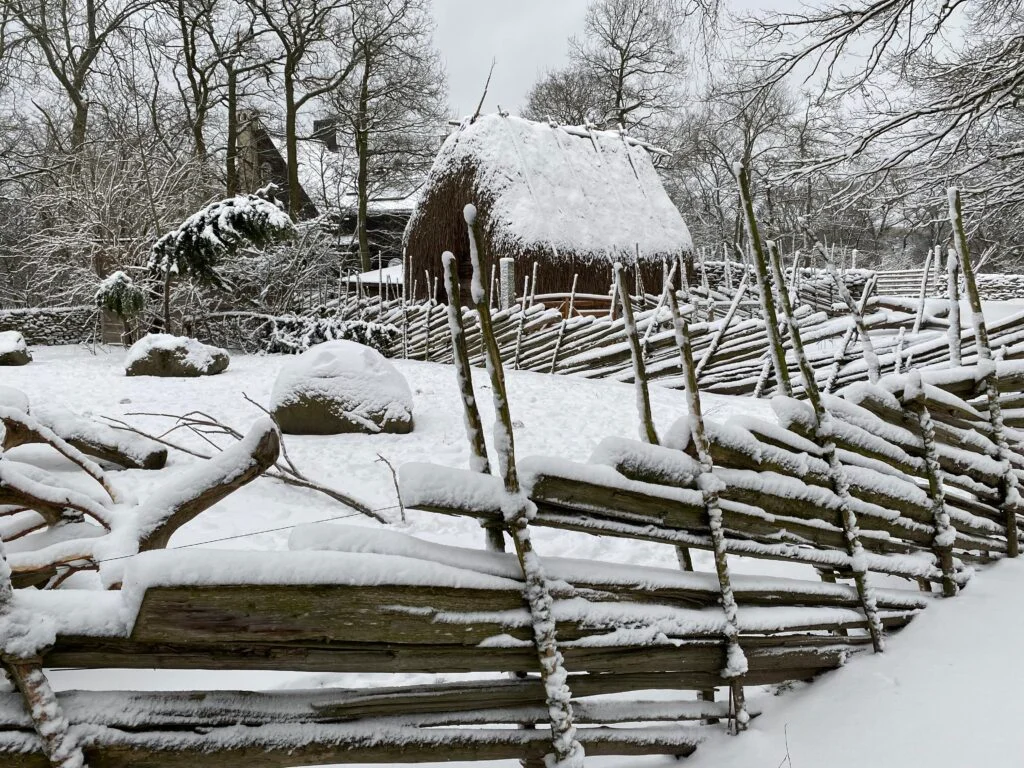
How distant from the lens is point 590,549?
319 centimetres

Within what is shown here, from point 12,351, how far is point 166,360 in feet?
10.1

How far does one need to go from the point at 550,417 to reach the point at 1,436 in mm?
3635

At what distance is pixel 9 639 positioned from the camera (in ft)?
2.94

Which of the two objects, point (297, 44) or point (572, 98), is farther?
point (572, 98)

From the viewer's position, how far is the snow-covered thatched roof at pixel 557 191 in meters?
10.7

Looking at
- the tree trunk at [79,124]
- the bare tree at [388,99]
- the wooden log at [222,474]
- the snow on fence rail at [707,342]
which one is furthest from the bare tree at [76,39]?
the wooden log at [222,474]

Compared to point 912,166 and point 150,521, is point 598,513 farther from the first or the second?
point 912,166

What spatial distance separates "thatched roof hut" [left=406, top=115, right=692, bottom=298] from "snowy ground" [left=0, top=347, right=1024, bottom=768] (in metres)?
4.02

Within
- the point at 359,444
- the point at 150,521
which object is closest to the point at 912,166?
the point at 359,444

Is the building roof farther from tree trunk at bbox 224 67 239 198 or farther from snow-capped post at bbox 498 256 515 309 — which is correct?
snow-capped post at bbox 498 256 515 309

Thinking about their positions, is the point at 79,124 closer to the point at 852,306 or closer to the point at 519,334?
the point at 519,334

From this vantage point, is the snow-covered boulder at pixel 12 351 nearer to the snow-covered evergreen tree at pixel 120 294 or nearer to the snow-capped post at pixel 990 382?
the snow-covered evergreen tree at pixel 120 294

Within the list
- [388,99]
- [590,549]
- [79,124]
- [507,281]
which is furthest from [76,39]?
[590,549]

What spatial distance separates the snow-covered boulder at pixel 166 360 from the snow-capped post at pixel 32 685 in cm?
698
